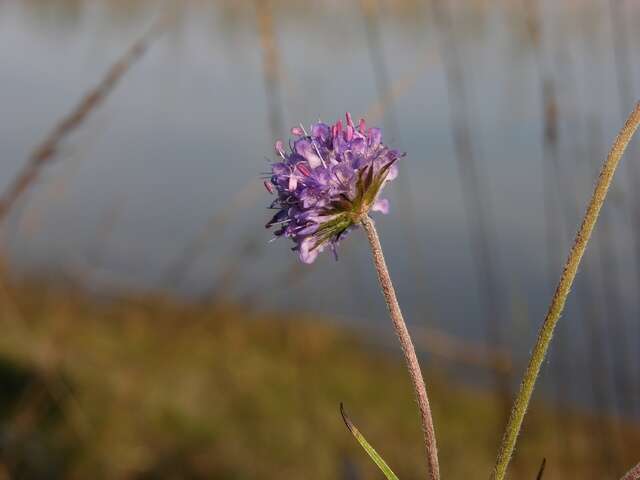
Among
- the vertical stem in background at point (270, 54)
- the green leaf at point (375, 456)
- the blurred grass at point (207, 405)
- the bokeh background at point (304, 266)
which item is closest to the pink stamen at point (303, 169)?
the green leaf at point (375, 456)

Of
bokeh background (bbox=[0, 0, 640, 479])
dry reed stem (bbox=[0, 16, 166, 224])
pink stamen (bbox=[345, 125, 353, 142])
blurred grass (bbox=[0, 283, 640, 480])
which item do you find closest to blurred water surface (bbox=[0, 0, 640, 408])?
bokeh background (bbox=[0, 0, 640, 479])

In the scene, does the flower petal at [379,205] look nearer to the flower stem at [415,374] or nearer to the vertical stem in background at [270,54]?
the flower stem at [415,374]

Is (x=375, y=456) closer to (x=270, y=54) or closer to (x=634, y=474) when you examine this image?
(x=634, y=474)

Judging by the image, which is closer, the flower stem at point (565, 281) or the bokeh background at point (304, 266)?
the flower stem at point (565, 281)

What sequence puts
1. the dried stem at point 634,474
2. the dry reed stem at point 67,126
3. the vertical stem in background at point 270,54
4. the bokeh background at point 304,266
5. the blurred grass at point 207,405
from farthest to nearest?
the blurred grass at point 207,405, the bokeh background at point 304,266, the vertical stem in background at point 270,54, the dry reed stem at point 67,126, the dried stem at point 634,474

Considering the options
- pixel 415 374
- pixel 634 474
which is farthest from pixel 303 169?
pixel 634 474

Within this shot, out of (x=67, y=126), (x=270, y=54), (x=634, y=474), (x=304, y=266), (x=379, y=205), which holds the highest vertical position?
(x=270, y=54)
